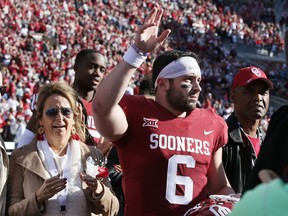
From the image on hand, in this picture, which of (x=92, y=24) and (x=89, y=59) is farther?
(x=92, y=24)

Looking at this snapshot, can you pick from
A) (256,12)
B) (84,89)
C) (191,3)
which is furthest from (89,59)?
(256,12)

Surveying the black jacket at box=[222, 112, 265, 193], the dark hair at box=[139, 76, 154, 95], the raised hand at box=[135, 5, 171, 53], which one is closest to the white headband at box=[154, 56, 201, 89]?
the raised hand at box=[135, 5, 171, 53]

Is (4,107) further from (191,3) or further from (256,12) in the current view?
(256,12)

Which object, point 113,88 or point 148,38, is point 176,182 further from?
point 148,38

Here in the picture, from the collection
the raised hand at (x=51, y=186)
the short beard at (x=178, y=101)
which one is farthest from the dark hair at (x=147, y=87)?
the raised hand at (x=51, y=186)

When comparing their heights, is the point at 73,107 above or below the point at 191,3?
below

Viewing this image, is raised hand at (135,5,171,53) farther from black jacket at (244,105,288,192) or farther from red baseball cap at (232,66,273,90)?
red baseball cap at (232,66,273,90)

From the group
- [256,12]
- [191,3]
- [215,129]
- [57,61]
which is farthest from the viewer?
[256,12]

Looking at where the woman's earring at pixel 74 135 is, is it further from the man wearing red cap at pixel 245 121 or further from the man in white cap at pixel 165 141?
the man wearing red cap at pixel 245 121

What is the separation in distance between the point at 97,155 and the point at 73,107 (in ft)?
0.99

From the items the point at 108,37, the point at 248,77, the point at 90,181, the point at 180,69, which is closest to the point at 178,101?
the point at 180,69

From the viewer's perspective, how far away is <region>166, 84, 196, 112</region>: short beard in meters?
3.21

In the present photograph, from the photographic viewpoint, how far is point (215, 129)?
333 cm

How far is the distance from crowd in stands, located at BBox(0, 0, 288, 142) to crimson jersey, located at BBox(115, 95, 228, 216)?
40.0 feet
